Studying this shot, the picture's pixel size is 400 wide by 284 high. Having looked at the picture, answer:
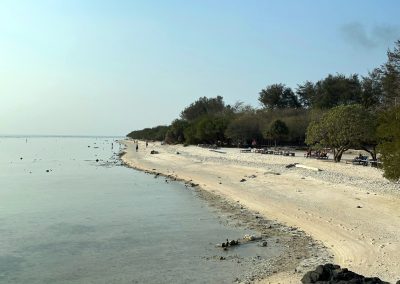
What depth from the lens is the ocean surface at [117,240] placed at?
49.5ft

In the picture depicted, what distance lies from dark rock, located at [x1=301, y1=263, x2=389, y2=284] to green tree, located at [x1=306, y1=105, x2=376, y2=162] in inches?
1232

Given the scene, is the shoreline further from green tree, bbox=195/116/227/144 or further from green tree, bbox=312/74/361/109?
green tree, bbox=312/74/361/109

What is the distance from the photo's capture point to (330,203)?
82.0 feet

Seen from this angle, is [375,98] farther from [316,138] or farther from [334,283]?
[334,283]

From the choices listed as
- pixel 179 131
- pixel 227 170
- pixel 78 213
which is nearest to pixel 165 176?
pixel 227 170

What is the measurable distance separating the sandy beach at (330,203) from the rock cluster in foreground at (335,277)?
4.05ft

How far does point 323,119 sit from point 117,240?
99.3 feet

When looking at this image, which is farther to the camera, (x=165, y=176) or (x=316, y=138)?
(x=165, y=176)

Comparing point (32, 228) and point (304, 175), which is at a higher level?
point (304, 175)

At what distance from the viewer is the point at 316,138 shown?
44719 mm

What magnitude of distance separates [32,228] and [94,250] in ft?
20.6

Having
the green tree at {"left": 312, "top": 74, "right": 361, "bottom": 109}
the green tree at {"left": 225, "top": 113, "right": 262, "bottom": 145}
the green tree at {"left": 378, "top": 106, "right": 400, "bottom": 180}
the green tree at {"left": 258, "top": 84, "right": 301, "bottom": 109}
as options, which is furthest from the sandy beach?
the green tree at {"left": 258, "top": 84, "right": 301, "bottom": 109}

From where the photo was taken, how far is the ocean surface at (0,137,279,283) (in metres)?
15.1

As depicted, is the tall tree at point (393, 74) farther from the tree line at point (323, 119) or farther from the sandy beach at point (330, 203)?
the sandy beach at point (330, 203)
